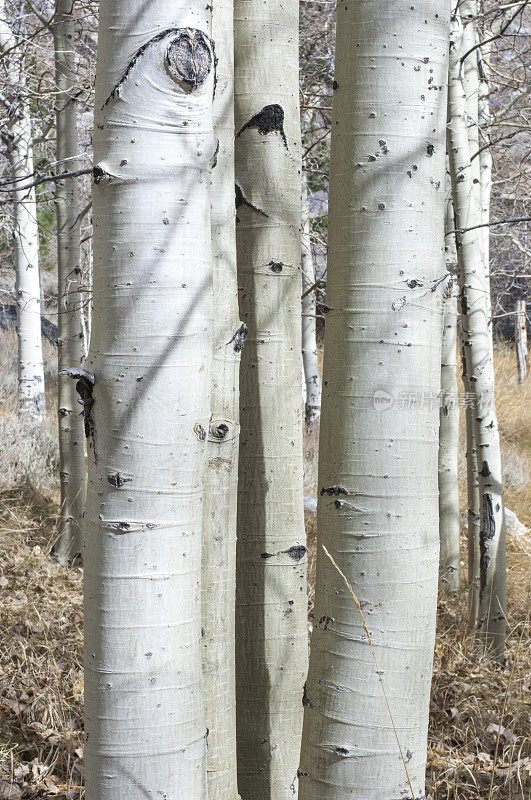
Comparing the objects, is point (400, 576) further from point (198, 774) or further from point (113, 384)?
point (113, 384)

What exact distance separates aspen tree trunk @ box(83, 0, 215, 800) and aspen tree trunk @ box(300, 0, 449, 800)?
338mm

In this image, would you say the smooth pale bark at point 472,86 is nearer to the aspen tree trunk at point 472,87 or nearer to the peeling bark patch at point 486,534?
the aspen tree trunk at point 472,87

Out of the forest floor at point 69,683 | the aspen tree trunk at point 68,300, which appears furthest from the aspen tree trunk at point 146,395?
the aspen tree trunk at point 68,300

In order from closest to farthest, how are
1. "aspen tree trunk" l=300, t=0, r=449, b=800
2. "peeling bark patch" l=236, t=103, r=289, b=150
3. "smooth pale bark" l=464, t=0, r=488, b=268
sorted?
"aspen tree trunk" l=300, t=0, r=449, b=800 → "peeling bark patch" l=236, t=103, r=289, b=150 → "smooth pale bark" l=464, t=0, r=488, b=268

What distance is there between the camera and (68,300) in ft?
15.9

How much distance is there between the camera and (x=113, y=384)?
1198 millimetres

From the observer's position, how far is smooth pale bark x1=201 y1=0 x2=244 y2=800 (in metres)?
1.49

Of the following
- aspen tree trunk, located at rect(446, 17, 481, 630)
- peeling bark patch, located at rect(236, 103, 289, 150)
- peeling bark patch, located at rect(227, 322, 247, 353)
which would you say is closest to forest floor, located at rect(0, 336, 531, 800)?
aspen tree trunk, located at rect(446, 17, 481, 630)

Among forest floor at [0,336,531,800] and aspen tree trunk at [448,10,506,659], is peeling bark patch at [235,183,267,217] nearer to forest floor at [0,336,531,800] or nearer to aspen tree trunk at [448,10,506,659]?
forest floor at [0,336,531,800]

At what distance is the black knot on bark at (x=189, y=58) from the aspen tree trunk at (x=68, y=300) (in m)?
3.61

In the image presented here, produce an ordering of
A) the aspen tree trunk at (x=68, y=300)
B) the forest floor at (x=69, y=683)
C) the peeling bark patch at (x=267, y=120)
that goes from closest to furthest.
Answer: the peeling bark patch at (x=267, y=120)
the forest floor at (x=69, y=683)
the aspen tree trunk at (x=68, y=300)

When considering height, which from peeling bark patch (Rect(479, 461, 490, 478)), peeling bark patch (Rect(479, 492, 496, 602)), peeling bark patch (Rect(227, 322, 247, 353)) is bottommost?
peeling bark patch (Rect(479, 492, 496, 602))

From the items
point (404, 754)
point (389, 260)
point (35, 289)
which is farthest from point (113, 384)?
point (35, 289)

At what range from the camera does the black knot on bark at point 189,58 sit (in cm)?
118
